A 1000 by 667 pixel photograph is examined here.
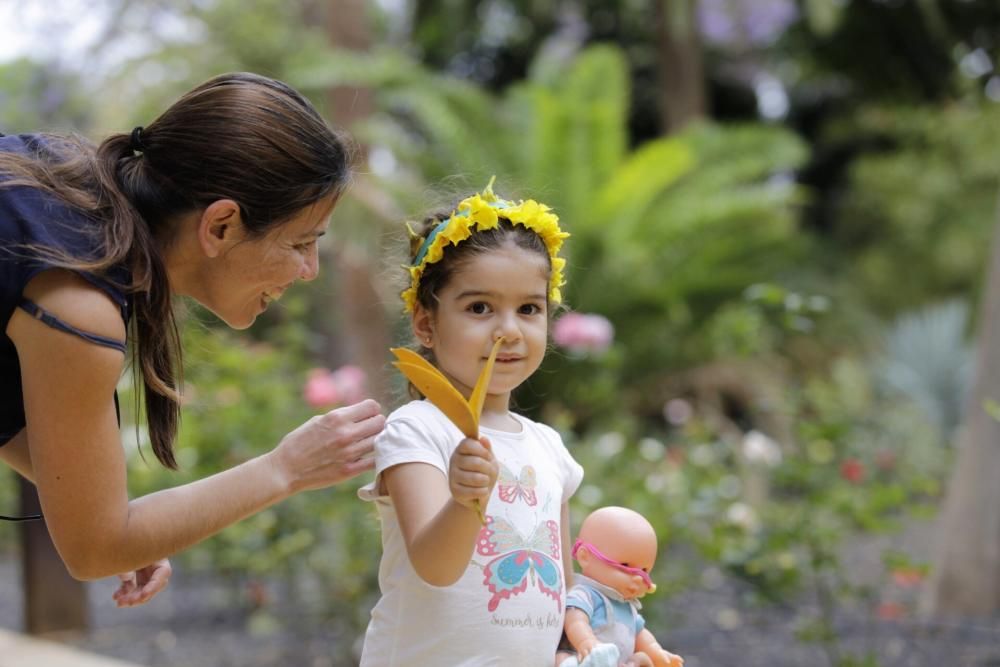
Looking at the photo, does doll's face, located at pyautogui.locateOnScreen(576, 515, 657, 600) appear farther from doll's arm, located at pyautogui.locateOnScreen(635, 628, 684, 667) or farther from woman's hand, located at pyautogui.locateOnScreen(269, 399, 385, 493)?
woman's hand, located at pyautogui.locateOnScreen(269, 399, 385, 493)

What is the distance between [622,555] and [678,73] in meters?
10.4

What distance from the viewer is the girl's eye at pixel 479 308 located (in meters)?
1.83

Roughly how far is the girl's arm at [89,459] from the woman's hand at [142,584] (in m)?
0.32

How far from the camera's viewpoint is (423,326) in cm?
193

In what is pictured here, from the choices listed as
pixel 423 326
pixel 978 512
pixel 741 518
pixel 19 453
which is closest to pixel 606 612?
pixel 423 326

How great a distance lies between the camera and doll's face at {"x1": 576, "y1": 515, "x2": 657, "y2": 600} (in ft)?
5.89

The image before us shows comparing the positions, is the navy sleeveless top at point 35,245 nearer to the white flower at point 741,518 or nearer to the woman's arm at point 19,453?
the woman's arm at point 19,453

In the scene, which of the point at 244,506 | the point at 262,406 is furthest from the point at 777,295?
the point at 262,406

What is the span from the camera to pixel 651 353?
31.7 feet

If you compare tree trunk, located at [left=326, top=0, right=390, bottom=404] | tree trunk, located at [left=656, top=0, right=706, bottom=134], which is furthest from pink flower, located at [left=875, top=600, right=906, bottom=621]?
tree trunk, located at [left=656, top=0, right=706, bottom=134]

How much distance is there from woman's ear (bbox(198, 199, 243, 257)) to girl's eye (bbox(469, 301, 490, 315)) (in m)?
0.41

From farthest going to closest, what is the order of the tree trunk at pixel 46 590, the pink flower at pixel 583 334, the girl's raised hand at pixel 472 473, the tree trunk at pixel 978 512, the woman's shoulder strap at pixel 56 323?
the pink flower at pixel 583 334 < the tree trunk at pixel 46 590 < the tree trunk at pixel 978 512 < the woman's shoulder strap at pixel 56 323 < the girl's raised hand at pixel 472 473

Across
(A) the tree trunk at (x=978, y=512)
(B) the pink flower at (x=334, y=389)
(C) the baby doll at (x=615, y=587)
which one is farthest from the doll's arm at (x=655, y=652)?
(A) the tree trunk at (x=978, y=512)

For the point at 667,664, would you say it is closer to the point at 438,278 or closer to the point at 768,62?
the point at 438,278
